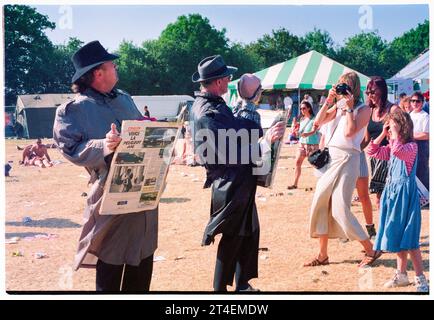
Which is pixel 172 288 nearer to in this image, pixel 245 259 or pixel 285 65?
pixel 245 259

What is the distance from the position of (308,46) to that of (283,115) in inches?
1975

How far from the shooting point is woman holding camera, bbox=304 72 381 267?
5.32 meters

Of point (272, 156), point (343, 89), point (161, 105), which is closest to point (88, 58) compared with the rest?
point (272, 156)

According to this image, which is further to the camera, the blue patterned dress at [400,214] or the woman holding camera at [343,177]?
the woman holding camera at [343,177]

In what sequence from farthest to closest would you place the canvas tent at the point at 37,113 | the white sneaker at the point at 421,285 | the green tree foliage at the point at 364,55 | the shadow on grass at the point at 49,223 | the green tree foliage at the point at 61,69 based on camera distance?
the green tree foliage at the point at 364,55
the green tree foliage at the point at 61,69
the canvas tent at the point at 37,113
the shadow on grass at the point at 49,223
the white sneaker at the point at 421,285

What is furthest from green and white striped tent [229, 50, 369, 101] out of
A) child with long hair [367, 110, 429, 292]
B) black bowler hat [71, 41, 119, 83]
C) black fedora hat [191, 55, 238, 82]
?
black bowler hat [71, 41, 119, 83]

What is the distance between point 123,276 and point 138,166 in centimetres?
72

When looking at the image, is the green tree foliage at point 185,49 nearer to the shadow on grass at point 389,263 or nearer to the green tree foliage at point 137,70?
the green tree foliage at point 137,70

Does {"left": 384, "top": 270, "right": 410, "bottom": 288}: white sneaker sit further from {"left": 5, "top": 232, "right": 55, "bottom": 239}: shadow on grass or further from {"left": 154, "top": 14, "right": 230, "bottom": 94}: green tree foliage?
{"left": 154, "top": 14, "right": 230, "bottom": 94}: green tree foliage

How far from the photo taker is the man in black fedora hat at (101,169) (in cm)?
334

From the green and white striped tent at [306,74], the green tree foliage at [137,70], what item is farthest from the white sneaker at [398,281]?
the green tree foliage at [137,70]

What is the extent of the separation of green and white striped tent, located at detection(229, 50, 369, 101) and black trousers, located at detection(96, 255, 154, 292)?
17122 millimetres

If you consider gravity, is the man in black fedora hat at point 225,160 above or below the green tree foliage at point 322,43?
below
